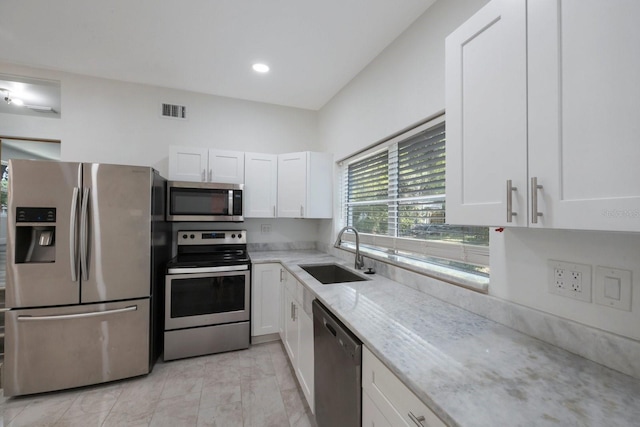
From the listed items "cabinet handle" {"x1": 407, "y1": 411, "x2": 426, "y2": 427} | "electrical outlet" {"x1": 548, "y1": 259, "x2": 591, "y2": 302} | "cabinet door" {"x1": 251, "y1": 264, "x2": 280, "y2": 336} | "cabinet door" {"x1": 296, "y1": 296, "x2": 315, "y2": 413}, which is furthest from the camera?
"cabinet door" {"x1": 251, "y1": 264, "x2": 280, "y2": 336}

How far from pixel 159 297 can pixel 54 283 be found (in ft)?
2.40

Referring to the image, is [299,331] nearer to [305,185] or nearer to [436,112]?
[305,185]

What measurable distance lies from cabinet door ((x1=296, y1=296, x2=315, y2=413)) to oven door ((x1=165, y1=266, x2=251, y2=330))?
0.84 meters

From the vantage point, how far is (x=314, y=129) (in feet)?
12.1

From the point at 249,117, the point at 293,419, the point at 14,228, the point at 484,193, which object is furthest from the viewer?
the point at 249,117

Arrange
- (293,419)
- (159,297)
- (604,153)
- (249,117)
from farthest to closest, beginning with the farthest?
(249,117), (159,297), (293,419), (604,153)

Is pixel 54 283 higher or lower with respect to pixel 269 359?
higher

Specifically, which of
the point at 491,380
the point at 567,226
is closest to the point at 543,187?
the point at 567,226

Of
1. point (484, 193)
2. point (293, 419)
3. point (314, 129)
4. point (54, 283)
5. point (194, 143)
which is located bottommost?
point (293, 419)

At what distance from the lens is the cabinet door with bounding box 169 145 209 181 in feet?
9.27

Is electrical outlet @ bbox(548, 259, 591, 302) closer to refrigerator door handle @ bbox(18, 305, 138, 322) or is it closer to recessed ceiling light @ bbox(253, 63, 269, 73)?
recessed ceiling light @ bbox(253, 63, 269, 73)

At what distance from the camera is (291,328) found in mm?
2283

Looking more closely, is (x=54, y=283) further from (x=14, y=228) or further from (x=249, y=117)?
(x=249, y=117)

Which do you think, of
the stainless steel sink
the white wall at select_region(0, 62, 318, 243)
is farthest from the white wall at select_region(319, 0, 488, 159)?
the stainless steel sink
